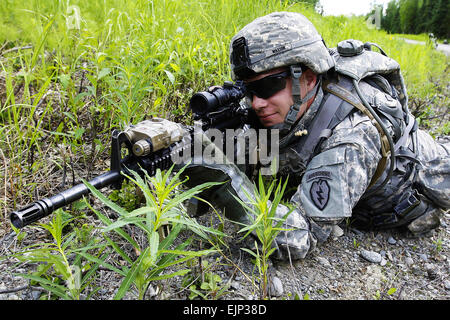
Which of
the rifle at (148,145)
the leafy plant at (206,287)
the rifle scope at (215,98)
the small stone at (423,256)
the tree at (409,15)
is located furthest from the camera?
the tree at (409,15)

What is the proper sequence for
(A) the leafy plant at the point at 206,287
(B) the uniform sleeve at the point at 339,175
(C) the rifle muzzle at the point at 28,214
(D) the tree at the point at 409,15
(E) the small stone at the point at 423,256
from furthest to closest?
1. (D) the tree at the point at 409,15
2. (E) the small stone at the point at 423,256
3. (B) the uniform sleeve at the point at 339,175
4. (A) the leafy plant at the point at 206,287
5. (C) the rifle muzzle at the point at 28,214

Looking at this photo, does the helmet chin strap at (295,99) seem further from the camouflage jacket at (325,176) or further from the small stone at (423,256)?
the small stone at (423,256)

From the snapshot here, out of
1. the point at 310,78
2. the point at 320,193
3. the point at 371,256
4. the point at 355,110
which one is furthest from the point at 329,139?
the point at 371,256

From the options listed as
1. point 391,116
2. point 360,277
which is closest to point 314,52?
point 391,116

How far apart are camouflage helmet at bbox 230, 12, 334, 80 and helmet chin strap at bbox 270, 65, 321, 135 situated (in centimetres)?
8

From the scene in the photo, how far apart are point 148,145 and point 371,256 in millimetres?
1939

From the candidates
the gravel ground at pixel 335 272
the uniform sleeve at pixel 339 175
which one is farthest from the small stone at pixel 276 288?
the uniform sleeve at pixel 339 175

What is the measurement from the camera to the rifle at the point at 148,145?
173 centimetres

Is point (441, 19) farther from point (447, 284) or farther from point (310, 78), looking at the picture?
point (447, 284)

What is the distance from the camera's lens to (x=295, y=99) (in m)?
2.74
